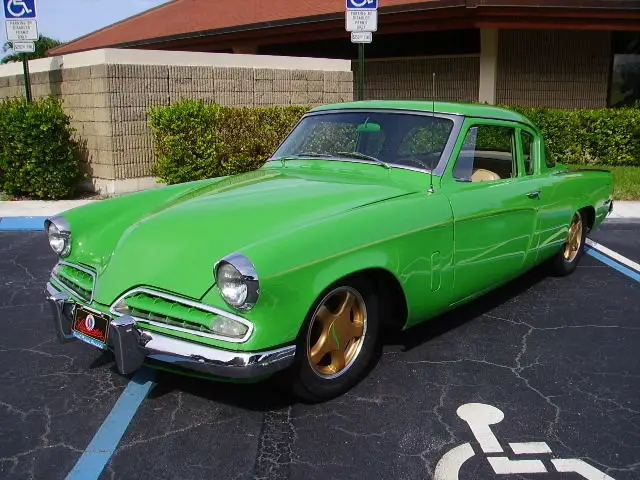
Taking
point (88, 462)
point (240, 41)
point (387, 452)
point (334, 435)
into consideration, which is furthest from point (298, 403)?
point (240, 41)

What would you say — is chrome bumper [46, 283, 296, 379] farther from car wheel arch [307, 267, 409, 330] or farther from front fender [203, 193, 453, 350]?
car wheel arch [307, 267, 409, 330]

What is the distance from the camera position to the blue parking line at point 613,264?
5.82 metres

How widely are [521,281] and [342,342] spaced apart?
273cm

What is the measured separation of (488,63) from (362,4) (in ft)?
20.0

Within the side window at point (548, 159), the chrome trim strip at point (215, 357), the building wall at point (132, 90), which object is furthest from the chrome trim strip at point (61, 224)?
the building wall at point (132, 90)

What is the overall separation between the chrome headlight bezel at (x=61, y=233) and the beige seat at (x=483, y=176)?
8.31 ft

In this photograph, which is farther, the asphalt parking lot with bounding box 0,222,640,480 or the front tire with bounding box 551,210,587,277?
the front tire with bounding box 551,210,587,277

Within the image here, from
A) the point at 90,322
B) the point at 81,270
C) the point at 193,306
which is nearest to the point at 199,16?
the point at 81,270

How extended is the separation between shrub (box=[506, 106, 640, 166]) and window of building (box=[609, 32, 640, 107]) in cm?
193

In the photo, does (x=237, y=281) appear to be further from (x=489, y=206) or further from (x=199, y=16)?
(x=199, y=16)

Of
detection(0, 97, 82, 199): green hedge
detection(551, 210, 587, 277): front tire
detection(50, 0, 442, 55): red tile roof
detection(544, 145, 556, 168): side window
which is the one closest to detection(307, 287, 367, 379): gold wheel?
detection(544, 145, 556, 168): side window

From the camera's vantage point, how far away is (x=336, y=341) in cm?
338

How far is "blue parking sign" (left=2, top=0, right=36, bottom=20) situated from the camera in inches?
359

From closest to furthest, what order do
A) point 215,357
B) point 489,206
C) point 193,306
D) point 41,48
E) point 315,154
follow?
1. point 215,357
2. point 193,306
3. point 489,206
4. point 315,154
5. point 41,48
